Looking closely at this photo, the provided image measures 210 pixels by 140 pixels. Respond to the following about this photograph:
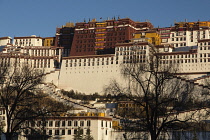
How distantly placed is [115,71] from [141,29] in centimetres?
2381

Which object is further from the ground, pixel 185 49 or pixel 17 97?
pixel 185 49

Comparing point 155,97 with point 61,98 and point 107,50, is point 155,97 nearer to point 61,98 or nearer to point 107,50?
point 61,98

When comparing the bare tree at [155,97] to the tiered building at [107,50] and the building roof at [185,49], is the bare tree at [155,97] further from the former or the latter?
the building roof at [185,49]

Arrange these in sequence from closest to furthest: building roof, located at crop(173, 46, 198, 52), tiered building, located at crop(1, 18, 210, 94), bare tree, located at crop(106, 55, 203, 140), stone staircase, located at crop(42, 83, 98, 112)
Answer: bare tree, located at crop(106, 55, 203, 140) < stone staircase, located at crop(42, 83, 98, 112) < tiered building, located at crop(1, 18, 210, 94) < building roof, located at crop(173, 46, 198, 52)

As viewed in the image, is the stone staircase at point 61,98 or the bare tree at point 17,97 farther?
the stone staircase at point 61,98

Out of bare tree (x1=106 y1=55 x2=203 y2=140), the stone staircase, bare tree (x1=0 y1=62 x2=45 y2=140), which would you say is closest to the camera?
bare tree (x1=106 y1=55 x2=203 y2=140)

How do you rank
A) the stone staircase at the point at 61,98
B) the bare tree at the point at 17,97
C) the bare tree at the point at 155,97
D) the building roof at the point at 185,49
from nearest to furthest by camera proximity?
the bare tree at the point at 155,97
the bare tree at the point at 17,97
the stone staircase at the point at 61,98
the building roof at the point at 185,49

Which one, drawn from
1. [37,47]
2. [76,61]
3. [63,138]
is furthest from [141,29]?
[63,138]

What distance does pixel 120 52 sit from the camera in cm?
14925

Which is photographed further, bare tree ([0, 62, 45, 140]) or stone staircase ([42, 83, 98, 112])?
stone staircase ([42, 83, 98, 112])

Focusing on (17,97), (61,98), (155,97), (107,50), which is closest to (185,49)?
(107,50)

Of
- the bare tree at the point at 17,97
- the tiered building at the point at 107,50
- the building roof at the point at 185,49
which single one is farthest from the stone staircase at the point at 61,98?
the bare tree at the point at 17,97

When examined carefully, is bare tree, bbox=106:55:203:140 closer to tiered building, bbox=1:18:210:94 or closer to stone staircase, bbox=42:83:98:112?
stone staircase, bbox=42:83:98:112

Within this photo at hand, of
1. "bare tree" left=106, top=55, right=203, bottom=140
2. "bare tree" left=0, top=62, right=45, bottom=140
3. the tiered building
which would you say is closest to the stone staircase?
the tiered building
